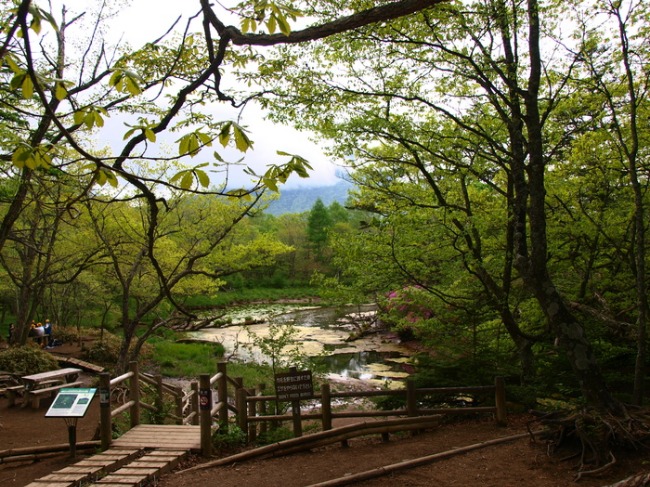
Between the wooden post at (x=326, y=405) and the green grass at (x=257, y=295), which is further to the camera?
the green grass at (x=257, y=295)

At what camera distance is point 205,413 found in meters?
6.89

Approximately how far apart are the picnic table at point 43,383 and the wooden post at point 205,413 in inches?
213

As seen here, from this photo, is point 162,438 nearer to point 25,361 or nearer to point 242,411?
point 242,411

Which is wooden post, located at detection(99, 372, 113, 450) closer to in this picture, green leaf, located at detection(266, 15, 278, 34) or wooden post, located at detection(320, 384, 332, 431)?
wooden post, located at detection(320, 384, 332, 431)

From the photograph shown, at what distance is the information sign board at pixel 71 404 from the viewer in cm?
647

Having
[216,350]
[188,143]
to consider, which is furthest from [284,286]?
[188,143]

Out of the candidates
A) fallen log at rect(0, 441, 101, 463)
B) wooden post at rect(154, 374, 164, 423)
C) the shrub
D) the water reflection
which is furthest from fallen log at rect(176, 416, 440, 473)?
the shrub

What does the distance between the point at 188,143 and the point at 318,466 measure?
19.0 ft

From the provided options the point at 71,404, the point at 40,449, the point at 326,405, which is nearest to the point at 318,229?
the point at 326,405

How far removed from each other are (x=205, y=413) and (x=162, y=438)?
2.81 feet

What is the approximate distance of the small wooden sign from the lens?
7289mm

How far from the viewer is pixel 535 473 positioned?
16.7 ft

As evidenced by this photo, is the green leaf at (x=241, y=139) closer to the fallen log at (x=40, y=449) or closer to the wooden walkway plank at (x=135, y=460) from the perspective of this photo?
the wooden walkway plank at (x=135, y=460)

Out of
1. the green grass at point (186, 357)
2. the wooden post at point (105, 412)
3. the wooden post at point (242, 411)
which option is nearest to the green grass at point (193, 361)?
the green grass at point (186, 357)
